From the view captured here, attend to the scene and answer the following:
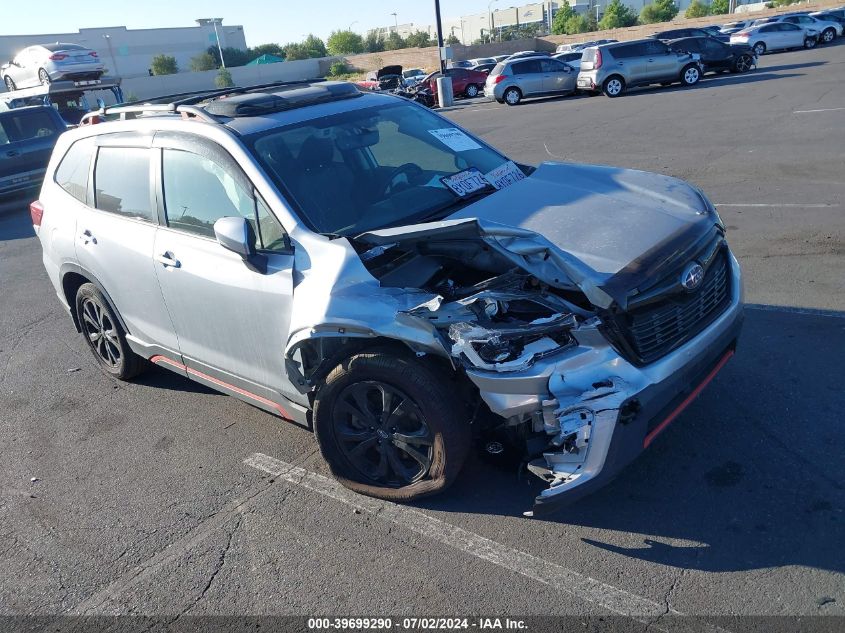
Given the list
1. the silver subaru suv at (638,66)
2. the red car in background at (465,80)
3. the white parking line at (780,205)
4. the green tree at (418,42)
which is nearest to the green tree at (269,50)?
→ the green tree at (418,42)

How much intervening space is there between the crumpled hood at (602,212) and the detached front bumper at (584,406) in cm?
46

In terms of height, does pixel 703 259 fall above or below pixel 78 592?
above

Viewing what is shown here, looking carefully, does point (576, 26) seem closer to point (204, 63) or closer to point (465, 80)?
point (204, 63)

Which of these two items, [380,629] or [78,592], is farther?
[78,592]

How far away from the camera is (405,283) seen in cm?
347

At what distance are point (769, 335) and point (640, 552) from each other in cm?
256

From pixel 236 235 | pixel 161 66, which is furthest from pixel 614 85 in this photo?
pixel 161 66

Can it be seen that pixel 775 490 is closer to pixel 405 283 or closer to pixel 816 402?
pixel 816 402

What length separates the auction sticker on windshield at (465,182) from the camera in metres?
4.29

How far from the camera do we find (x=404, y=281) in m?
3.49

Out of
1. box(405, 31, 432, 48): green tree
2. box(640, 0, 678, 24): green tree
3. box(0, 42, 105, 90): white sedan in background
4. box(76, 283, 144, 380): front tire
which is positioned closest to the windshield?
box(76, 283, 144, 380): front tire

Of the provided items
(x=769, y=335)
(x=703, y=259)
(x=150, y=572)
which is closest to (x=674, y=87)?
(x=769, y=335)

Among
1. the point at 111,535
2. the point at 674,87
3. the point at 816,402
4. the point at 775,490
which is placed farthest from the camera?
the point at 674,87

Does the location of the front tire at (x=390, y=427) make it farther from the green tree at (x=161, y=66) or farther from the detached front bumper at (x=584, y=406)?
the green tree at (x=161, y=66)
